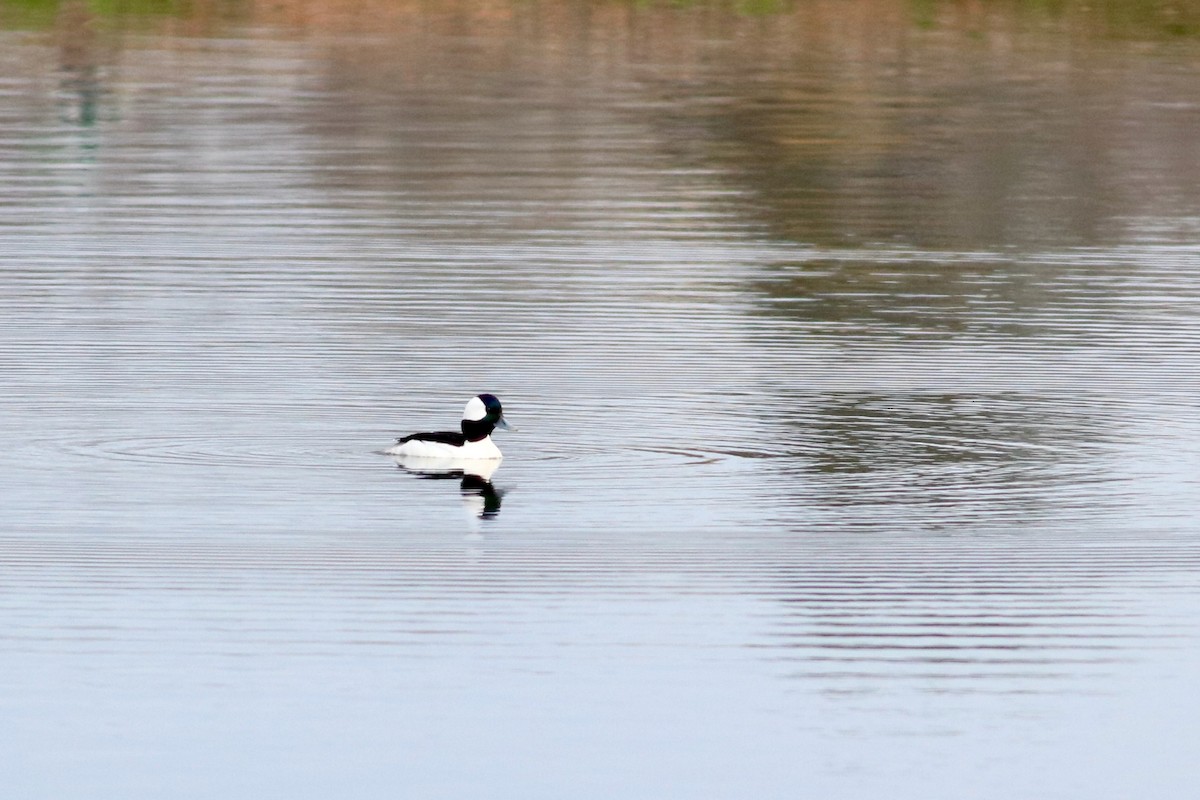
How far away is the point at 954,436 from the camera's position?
16344 millimetres

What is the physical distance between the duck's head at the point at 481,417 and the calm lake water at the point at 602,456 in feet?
1.01

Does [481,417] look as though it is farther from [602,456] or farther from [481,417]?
[602,456]

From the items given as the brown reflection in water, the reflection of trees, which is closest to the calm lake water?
the reflection of trees

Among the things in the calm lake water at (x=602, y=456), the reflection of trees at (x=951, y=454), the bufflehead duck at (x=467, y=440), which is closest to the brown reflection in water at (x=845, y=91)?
the calm lake water at (x=602, y=456)

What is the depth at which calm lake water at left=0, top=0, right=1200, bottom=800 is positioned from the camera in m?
9.92

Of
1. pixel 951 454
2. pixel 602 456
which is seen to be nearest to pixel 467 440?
pixel 602 456

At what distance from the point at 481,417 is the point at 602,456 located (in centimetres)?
76

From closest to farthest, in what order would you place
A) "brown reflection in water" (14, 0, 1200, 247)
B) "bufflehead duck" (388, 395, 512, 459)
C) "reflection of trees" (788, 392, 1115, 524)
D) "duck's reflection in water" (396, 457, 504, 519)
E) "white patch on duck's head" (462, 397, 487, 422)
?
"reflection of trees" (788, 392, 1115, 524), "duck's reflection in water" (396, 457, 504, 519), "bufflehead duck" (388, 395, 512, 459), "white patch on duck's head" (462, 397, 487, 422), "brown reflection in water" (14, 0, 1200, 247)

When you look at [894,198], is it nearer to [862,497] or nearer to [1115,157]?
[1115,157]

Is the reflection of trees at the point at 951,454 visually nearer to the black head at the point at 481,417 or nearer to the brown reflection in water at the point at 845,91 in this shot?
the black head at the point at 481,417

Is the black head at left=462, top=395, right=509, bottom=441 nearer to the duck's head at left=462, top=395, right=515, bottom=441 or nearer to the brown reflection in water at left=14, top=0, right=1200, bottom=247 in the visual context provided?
the duck's head at left=462, top=395, right=515, bottom=441

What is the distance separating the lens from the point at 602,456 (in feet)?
51.4

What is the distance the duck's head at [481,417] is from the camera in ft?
51.0

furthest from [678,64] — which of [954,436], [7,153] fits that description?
[954,436]
